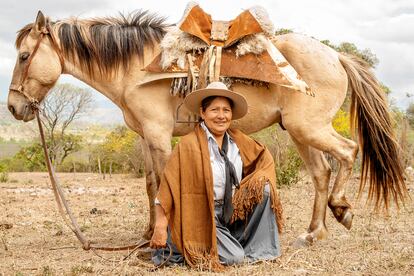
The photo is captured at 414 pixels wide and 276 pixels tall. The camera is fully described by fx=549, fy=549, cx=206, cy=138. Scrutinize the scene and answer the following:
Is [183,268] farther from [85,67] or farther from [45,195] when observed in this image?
[45,195]

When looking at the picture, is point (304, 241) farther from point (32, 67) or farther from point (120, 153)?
point (120, 153)

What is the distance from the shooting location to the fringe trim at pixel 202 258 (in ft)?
13.7

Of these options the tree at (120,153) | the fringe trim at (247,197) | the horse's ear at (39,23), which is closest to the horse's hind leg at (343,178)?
the fringe trim at (247,197)

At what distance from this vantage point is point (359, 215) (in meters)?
7.35

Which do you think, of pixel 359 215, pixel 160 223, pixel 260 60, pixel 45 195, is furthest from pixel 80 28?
pixel 45 195

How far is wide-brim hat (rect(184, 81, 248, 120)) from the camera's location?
167 inches

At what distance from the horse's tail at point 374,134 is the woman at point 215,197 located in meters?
1.76

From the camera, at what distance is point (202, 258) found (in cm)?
423

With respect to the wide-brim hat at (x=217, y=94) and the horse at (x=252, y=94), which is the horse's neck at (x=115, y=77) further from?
the wide-brim hat at (x=217, y=94)

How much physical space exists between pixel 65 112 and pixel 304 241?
91.7 ft

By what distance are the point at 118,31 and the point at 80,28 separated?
402 mm

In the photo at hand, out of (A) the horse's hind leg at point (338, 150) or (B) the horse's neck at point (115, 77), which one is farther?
(B) the horse's neck at point (115, 77)

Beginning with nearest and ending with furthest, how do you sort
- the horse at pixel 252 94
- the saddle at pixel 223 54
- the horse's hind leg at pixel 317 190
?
the saddle at pixel 223 54, the horse at pixel 252 94, the horse's hind leg at pixel 317 190

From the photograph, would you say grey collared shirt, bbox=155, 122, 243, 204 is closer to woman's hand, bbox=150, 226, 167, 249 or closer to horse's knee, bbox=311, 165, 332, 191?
woman's hand, bbox=150, 226, 167, 249
